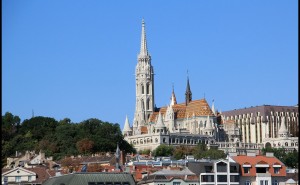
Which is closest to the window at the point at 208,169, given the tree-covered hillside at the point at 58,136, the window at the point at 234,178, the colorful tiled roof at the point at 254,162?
the window at the point at 234,178

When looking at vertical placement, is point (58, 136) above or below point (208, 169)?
above

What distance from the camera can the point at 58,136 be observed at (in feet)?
534

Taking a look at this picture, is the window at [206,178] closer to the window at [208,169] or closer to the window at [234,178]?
the window at [208,169]

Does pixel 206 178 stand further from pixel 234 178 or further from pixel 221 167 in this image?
pixel 234 178

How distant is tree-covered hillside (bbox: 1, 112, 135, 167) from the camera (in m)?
157

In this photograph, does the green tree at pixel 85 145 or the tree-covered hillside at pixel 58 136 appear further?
the tree-covered hillside at pixel 58 136

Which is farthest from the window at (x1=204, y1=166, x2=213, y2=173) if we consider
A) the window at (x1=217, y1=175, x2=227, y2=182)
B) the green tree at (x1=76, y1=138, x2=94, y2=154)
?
the green tree at (x1=76, y1=138, x2=94, y2=154)

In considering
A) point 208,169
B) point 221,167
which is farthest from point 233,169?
point 208,169

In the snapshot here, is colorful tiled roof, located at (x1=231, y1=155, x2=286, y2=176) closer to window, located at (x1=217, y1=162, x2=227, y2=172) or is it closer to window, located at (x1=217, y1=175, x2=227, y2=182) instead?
window, located at (x1=217, y1=162, x2=227, y2=172)

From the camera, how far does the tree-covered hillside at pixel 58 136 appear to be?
515 feet

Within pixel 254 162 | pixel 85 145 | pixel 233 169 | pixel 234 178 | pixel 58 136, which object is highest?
pixel 58 136

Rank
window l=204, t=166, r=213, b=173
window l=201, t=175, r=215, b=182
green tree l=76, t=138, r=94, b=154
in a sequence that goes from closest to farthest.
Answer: window l=201, t=175, r=215, b=182, window l=204, t=166, r=213, b=173, green tree l=76, t=138, r=94, b=154

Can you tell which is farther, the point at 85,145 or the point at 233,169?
the point at 85,145

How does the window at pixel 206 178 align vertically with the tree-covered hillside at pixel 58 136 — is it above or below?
below
